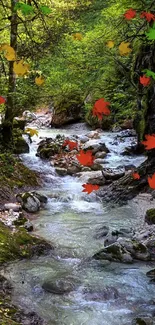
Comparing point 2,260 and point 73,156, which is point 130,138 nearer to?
point 73,156

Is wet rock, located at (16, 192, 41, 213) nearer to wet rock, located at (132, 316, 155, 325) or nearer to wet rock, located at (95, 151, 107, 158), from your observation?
wet rock, located at (132, 316, 155, 325)

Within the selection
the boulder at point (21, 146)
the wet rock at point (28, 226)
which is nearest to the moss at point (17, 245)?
the wet rock at point (28, 226)

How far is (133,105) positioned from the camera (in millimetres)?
8375

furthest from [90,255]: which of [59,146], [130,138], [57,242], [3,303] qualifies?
[130,138]

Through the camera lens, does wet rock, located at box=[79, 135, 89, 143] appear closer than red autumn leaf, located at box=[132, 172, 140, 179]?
No

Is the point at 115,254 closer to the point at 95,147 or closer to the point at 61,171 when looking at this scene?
the point at 61,171

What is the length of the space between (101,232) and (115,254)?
40.2 inches

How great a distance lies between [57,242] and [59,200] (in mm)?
2306

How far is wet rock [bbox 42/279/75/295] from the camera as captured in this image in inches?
151

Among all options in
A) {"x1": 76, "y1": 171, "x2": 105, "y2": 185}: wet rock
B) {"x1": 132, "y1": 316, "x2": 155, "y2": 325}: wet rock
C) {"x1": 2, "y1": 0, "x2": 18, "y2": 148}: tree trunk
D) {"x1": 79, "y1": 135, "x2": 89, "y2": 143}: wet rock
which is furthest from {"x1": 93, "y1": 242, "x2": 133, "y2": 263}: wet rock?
{"x1": 79, "y1": 135, "x2": 89, "y2": 143}: wet rock

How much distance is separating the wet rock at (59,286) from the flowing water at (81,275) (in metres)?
0.05

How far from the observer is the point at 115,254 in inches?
185

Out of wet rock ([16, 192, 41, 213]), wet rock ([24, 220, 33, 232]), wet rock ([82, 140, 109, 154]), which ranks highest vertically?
wet rock ([24, 220, 33, 232])

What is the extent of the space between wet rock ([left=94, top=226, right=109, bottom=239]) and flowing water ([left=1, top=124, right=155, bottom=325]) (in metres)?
0.10
